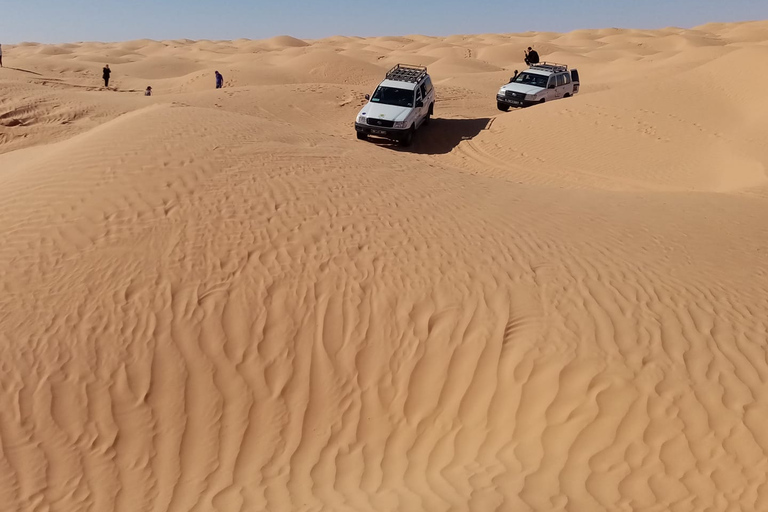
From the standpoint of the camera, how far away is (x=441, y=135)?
59.2 ft

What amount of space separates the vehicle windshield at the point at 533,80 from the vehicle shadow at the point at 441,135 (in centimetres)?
333

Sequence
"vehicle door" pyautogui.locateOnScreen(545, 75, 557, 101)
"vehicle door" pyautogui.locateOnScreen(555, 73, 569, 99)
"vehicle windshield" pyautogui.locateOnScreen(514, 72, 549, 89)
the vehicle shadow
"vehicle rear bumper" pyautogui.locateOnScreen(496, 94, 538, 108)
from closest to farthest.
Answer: the vehicle shadow, "vehicle rear bumper" pyautogui.locateOnScreen(496, 94, 538, 108), "vehicle door" pyautogui.locateOnScreen(545, 75, 557, 101), "vehicle windshield" pyautogui.locateOnScreen(514, 72, 549, 89), "vehicle door" pyautogui.locateOnScreen(555, 73, 569, 99)

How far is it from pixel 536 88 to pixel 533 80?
32.6 inches

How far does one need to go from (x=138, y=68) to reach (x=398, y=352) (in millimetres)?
40582

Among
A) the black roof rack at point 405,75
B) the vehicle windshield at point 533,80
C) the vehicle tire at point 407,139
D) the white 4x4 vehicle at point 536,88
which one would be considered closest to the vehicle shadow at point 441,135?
the vehicle tire at point 407,139

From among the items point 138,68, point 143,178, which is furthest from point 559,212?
point 138,68

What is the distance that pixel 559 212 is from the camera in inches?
351

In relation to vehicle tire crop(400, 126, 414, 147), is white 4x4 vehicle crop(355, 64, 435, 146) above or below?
above

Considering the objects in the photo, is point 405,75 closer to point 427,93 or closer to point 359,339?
point 427,93

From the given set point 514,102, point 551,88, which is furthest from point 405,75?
point 551,88

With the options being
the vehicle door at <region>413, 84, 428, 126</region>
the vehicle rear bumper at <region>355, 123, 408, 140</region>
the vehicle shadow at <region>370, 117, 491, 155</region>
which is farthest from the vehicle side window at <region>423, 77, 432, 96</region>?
the vehicle rear bumper at <region>355, 123, 408, 140</region>

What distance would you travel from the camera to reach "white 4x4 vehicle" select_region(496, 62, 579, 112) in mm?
20891

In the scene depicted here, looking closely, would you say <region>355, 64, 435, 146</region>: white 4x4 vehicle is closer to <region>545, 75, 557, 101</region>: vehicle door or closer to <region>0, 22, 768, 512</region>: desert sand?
<region>545, 75, 557, 101</region>: vehicle door

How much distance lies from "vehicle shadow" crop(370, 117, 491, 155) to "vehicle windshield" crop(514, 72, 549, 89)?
10.9 ft
